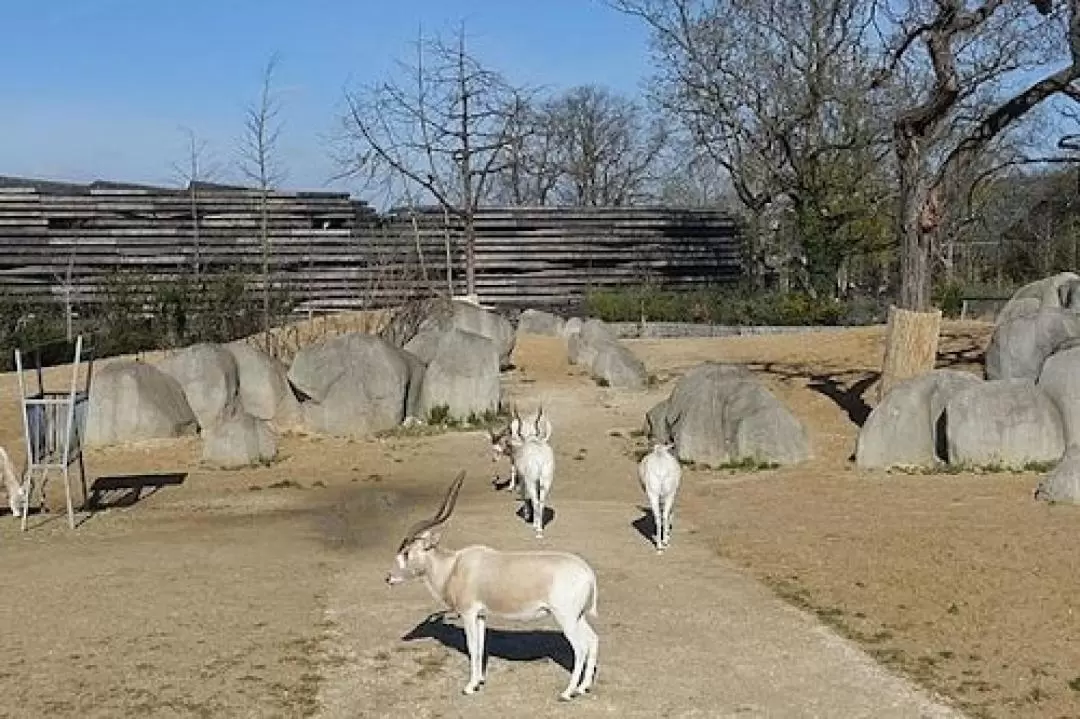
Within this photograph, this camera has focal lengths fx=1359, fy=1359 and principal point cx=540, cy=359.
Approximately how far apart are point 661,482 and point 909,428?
491cm

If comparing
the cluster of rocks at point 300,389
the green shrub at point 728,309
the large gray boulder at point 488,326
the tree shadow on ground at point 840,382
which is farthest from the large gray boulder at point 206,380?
the green shrub at point 728,309

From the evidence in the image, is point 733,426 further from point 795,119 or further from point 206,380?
point 795,119

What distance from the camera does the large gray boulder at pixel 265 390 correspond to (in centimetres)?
1870

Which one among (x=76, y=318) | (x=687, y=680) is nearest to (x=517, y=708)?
(x=687, y=680)

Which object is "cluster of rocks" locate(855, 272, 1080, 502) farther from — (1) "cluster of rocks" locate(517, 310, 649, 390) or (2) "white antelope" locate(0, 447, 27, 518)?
(2) "white antelope" locate(0, 447, 27, 518)

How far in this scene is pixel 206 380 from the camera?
18641 mm

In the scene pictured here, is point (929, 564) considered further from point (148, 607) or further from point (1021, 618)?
point (148, 607)

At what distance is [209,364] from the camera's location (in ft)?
61.4

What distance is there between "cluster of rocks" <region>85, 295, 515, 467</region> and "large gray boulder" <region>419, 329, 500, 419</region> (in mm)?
14

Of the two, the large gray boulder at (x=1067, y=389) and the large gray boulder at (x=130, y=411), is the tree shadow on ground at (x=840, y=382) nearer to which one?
the large gray boulder at (x=1067, y=389)

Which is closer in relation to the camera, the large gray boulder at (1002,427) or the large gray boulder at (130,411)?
the large gray boulder at (1002,427)

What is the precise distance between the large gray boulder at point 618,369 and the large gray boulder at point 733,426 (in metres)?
6.03

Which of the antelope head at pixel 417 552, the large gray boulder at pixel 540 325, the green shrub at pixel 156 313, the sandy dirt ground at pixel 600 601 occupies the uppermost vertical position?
the green shrub at pixel 156 313

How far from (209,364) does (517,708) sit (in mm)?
13021
